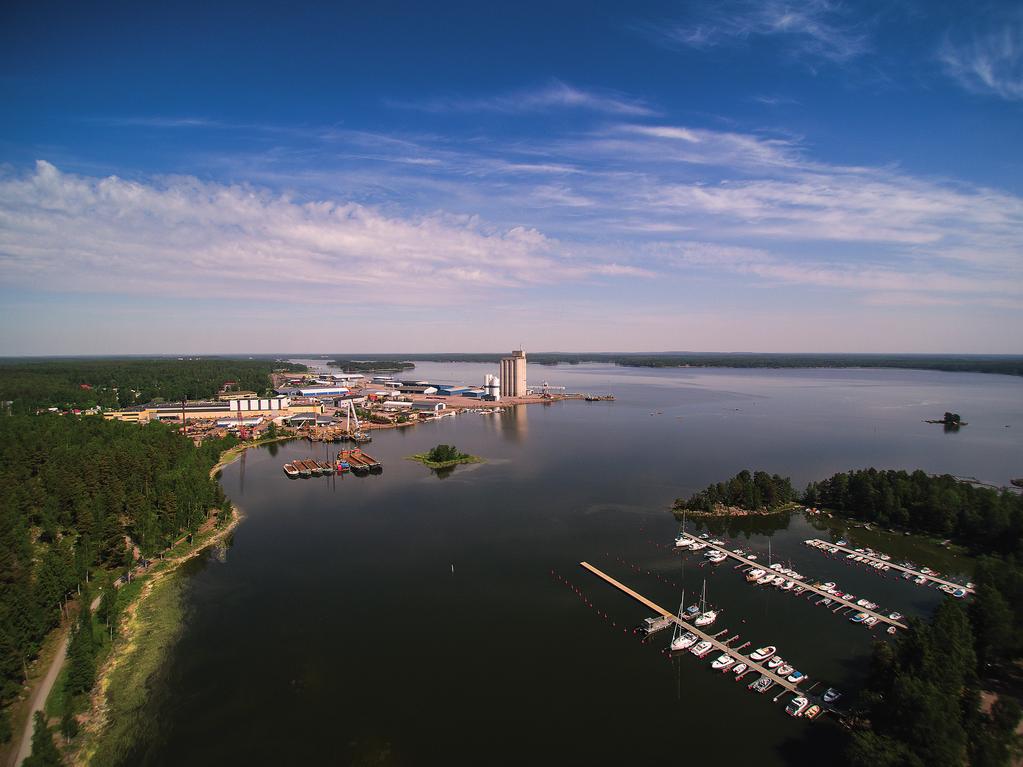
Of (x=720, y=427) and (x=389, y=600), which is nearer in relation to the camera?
(x=389, y=600)

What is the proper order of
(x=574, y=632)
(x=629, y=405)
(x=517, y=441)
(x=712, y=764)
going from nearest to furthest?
(x=712, y=764), (x=574, y=632), (x=517, y=441), (x=629, y=405)

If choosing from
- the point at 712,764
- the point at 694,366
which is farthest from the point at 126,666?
the point at 694,366

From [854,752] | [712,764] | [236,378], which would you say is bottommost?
[712,764]

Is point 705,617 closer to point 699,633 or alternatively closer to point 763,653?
point 699,633

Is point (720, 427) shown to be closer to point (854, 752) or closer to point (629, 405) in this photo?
point (629, 405)

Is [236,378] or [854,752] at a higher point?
[236,378]

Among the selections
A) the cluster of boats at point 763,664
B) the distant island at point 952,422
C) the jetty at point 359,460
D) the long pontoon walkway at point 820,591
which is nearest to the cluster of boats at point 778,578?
the long pontoon walkway at point 820,591

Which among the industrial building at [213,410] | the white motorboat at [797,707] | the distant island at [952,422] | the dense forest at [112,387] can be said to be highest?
the dense forest at [112,387]

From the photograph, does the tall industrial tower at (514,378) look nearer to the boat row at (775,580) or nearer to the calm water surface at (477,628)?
the calm water surface at (477,628)
